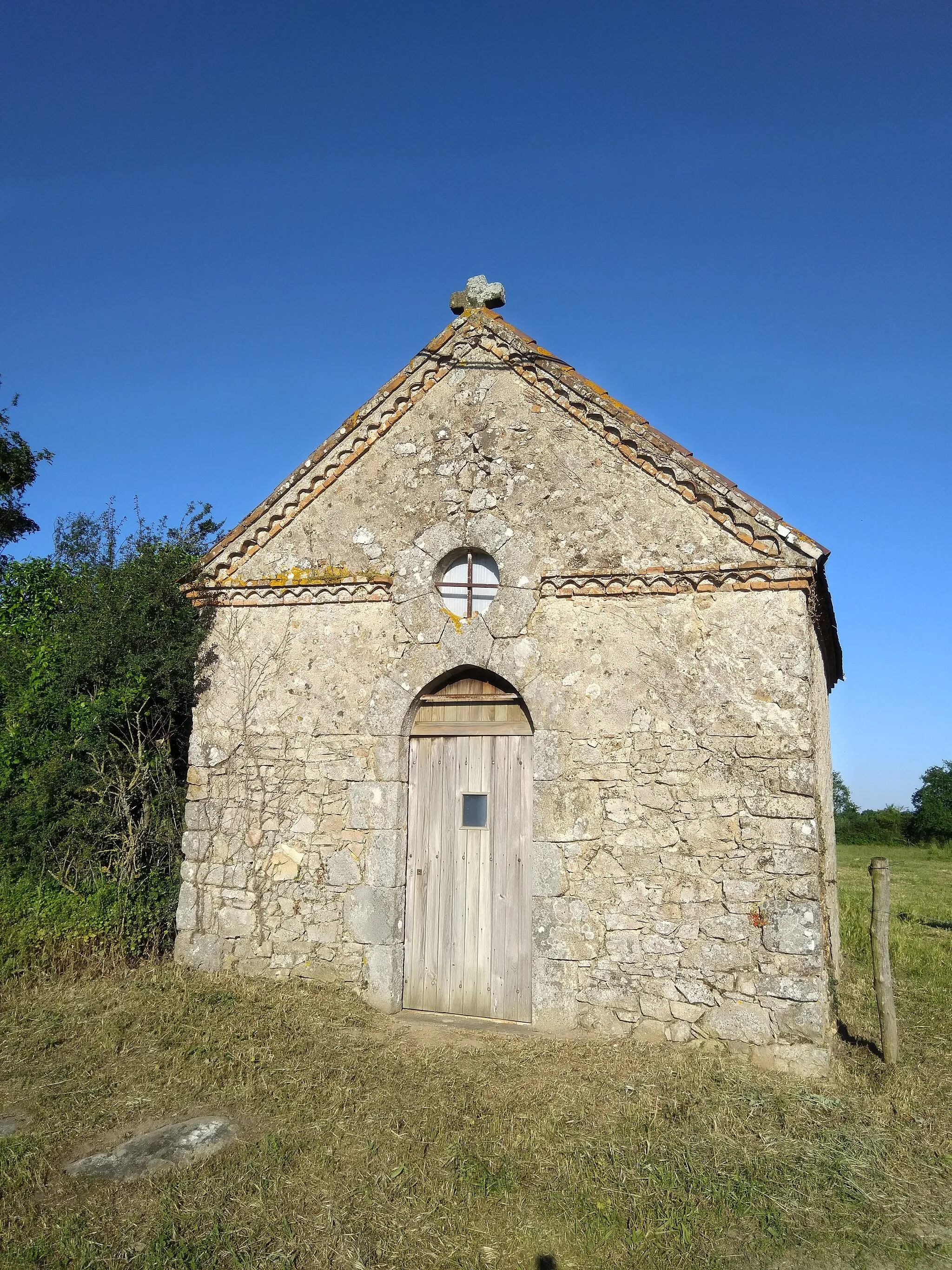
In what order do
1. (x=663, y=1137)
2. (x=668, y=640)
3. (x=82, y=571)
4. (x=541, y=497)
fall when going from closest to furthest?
(x=663, y=1137) < (x=668, y=640) < (x=541, y=497) < (x=82, y=571)

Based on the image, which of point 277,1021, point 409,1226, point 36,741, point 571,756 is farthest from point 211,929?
point 409,1226

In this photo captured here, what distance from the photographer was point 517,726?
7723 mm

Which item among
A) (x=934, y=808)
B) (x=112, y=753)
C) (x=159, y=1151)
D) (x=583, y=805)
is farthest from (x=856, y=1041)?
(x=934, y=808)

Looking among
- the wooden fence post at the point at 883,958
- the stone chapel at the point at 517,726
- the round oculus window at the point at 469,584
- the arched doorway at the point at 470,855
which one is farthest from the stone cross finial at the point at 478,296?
the wooden fence post at the point at 883,958

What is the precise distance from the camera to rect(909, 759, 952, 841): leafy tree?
3594 cm

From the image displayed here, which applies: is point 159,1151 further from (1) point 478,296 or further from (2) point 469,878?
(1) point 478,296

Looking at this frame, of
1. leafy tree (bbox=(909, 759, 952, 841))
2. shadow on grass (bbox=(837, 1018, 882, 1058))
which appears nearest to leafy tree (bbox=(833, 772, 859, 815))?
leafy tree (bbox=(909, 759, 952, 841))

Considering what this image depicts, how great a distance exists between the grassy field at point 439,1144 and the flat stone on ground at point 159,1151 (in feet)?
0.47

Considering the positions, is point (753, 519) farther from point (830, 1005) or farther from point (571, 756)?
point (830, 1005)

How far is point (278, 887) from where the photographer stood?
7938 millimetres

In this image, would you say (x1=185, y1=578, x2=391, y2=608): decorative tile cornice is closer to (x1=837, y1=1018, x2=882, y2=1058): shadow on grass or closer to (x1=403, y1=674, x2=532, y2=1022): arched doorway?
(x1=403, y1=674, x2=532, y2=1022): arched doorway

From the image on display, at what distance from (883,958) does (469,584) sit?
15.9 feet

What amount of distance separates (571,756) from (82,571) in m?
6.82

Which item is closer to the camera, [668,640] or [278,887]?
[668,640]
